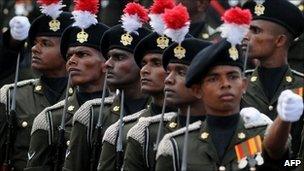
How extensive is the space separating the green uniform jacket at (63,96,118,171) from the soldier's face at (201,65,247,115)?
2530 mm

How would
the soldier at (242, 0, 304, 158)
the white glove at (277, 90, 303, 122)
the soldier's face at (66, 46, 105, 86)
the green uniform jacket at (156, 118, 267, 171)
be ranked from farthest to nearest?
the soldier's face at (66, 46, 105, 86)
the soldier at (242, 0, 304, 158)
the green uniform jacket at (156, 118, 267, 171)
the white glove at (277, 90, 303, 122)

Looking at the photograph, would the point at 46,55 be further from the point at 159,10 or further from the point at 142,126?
the point at 142,126

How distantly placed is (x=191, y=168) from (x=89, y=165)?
2.83m

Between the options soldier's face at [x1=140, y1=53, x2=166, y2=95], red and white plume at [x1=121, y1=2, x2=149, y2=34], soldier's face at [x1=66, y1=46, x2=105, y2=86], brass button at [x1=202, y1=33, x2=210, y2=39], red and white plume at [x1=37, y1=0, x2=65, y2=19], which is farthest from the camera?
brass button at [x1=202, y1=33, x2=210, y2=39]

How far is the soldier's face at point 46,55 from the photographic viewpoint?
15930 mm

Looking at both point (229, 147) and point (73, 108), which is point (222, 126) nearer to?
point (229, 147)

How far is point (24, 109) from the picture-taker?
16.1 m

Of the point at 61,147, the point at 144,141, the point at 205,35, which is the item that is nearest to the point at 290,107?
the point at 144,141

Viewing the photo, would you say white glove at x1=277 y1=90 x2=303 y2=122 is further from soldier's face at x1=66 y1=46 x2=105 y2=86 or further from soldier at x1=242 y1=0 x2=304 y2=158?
soldier's face at x1=66 y1=46 x2=105 y2=86

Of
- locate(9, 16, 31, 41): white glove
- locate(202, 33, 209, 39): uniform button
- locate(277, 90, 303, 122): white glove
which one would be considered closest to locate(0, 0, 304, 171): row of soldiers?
locate(277, 90, 303, 122): white glove

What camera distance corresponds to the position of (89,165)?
47.6ft

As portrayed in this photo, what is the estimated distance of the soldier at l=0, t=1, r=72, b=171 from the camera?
15.9 meters

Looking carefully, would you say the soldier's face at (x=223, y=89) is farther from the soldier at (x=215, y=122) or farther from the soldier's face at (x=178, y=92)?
the soldier's face at (x=178, y=92)

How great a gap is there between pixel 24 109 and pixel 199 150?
14.9ft
